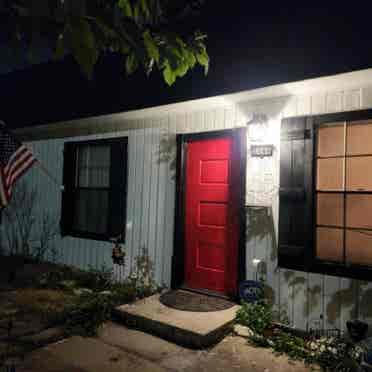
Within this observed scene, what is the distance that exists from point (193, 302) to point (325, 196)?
2107 millimetres

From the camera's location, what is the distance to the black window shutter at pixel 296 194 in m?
3.70

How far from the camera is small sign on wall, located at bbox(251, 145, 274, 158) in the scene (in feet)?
13.2

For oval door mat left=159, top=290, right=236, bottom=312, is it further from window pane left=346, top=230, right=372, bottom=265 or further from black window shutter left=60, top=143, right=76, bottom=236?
black window shutter left=60, top=143, right=76, bottom=236

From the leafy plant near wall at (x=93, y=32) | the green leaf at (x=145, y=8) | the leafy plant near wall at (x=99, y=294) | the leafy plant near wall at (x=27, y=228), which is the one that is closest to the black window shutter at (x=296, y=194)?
the leafy plant near wall at (x=99, y=294)

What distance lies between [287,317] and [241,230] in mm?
1137

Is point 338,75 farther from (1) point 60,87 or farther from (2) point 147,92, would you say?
(1) point 60,87

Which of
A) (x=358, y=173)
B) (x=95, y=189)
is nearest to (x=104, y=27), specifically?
(x=358, y=173)

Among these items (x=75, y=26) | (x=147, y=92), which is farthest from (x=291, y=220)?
(x=75, y=26)

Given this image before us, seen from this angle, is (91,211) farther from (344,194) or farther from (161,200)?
(344,194)

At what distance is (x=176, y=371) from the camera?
294cm

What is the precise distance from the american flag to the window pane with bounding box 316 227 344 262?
387cm

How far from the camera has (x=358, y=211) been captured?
3693 mm

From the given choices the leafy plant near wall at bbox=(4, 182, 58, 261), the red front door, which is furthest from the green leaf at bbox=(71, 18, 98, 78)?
the leafy plant near wall at bbox=(4, 182, 58, 261)

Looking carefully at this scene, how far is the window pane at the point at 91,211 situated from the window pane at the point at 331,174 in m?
3.70
